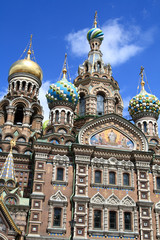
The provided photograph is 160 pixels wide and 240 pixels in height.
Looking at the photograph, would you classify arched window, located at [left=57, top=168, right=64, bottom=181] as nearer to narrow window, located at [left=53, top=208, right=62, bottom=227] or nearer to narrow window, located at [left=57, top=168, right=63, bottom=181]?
narrow window, located at [left=57, top=168, right=63, bottom=181]

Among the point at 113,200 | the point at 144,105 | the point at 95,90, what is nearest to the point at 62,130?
the point at 113,200

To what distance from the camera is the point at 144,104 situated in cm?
2508

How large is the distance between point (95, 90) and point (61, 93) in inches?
184

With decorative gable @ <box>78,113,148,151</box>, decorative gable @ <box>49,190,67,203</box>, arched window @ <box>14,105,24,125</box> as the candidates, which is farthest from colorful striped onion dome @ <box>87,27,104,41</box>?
decorative gable @ <box>49,190,67,203</box>

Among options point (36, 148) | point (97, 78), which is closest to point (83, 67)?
point (97, 78)

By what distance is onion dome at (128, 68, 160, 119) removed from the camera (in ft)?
82.2

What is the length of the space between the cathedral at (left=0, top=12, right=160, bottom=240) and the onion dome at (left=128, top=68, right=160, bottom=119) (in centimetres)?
397

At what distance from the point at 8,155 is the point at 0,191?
2.53m

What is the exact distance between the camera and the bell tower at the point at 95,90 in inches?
1027

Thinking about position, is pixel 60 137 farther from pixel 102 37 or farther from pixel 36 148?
pixel 102 37

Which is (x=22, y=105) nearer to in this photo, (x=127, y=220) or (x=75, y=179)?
(x=75, y=179)

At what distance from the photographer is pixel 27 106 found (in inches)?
950

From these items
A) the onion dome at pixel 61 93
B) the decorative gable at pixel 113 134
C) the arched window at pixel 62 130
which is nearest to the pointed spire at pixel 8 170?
the arched window at pixel 62 130

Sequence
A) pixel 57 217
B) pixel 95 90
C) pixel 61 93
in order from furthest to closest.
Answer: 1. pixel 95 90
2. pixel 61 93
3. pixel 57 217
